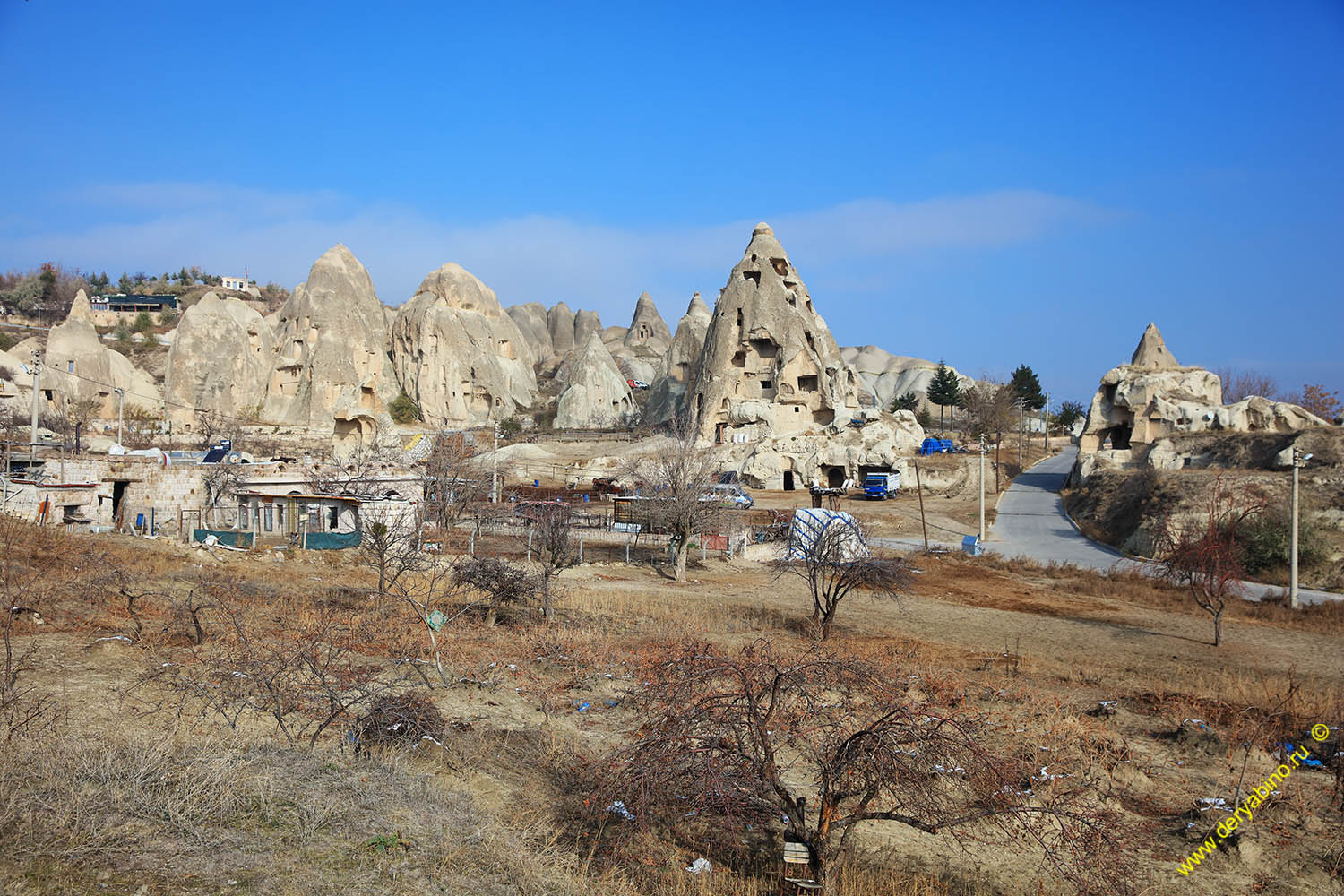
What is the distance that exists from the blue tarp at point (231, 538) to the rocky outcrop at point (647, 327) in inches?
3443

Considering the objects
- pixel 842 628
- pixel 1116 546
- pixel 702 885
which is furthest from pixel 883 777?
pixel 1116 546

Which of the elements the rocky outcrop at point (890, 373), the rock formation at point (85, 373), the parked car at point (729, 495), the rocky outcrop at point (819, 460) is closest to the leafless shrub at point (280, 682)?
the parked car at point (729, 495)

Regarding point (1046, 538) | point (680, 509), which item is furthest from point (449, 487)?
point (1046, 538)

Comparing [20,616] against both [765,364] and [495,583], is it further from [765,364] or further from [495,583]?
[765,364]

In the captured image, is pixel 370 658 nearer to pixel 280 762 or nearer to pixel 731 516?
pixel 280 762

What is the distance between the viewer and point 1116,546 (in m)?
28.1

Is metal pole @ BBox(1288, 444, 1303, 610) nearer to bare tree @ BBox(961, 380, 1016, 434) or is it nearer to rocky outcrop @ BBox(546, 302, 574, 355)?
bare tree @ BBox(961, 380, 1016, 434)

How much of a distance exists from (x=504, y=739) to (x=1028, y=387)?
70209mm

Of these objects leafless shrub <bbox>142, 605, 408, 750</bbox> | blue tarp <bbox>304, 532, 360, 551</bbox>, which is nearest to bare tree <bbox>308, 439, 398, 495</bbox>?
blue tarp <bbox>304, 532, 360, 551</bbox>

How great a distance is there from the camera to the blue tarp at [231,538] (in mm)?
22500

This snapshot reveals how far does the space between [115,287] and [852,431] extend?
111200 mm

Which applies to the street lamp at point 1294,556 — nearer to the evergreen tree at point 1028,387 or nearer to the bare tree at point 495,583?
the bare tree at point 495,583

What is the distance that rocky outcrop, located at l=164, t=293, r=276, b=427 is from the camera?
5919 cm

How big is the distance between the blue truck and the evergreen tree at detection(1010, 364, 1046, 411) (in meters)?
33.9
